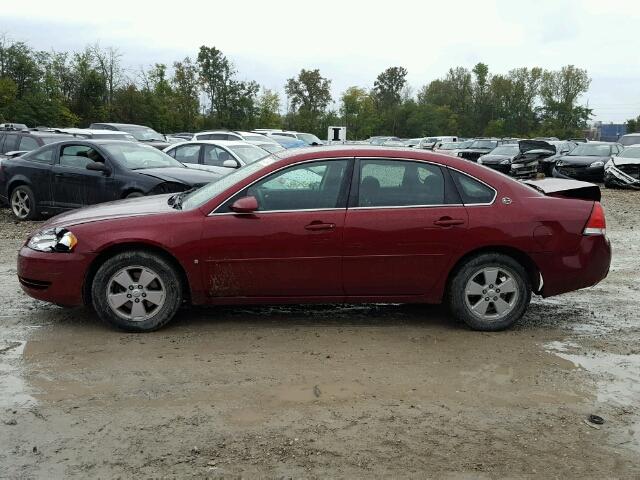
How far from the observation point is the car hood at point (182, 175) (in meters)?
10.3

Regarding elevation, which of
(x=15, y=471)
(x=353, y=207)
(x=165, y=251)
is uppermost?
(x=353, y=207)

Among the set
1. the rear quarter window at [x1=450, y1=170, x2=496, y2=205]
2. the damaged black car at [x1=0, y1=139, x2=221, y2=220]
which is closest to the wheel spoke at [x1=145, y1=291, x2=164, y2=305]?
the rear quarter window at [x1=450, y1=170, x2=496, y2=205]

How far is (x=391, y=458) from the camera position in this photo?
3477 mm

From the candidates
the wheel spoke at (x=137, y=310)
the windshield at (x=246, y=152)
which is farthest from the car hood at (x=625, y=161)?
the wheel spoke at (x=137, y=310)

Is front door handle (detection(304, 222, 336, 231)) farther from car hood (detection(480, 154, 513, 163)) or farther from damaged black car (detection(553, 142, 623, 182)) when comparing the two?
car hood (detection(480, 154, 513, 163))

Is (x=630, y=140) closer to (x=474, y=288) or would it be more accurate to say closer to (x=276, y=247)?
(x=474, y=288)

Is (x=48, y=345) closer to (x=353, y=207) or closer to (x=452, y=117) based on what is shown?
(x=353, y=207)

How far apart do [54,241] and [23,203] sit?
715cm

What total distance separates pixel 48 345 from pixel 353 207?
2714 mm

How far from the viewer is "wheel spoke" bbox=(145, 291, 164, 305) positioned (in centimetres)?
546

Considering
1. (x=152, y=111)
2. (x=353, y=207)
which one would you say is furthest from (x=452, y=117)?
(x=353, y=207)

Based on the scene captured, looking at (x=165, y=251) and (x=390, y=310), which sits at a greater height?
(x=165, y=251)

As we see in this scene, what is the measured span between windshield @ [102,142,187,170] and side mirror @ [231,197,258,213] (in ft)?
19.3

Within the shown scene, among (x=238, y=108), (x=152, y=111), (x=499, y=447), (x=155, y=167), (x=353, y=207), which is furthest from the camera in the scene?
(x=238, y=108)
